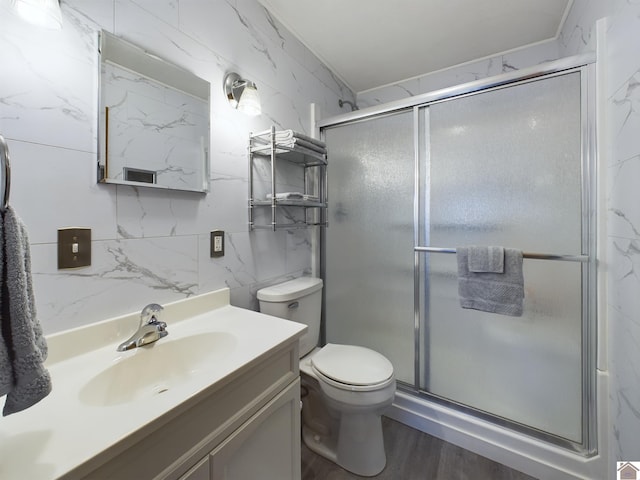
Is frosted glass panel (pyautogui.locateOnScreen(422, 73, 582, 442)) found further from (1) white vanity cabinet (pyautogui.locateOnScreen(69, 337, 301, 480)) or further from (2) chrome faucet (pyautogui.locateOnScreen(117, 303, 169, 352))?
(2) chrome faucet (pyautogui.locateOnScreen(117, 303, 169, 352))

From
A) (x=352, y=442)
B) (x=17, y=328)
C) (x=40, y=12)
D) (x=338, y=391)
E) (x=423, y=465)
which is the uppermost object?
(x=40, y=12)

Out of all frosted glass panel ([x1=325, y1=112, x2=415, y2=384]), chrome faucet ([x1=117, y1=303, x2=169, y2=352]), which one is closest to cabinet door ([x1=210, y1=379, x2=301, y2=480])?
chrome faucet ([x1=117, y1=303, x2=169, y2=352])

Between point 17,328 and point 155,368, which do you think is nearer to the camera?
point 17,328

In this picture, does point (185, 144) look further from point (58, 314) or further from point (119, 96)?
point (58, 314)

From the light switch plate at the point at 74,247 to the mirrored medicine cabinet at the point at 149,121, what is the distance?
0.18m

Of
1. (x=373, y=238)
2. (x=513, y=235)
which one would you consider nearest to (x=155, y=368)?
(x=373, y=238)

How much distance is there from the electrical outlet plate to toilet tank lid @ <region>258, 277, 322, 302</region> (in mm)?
293

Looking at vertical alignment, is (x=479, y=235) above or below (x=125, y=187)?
below

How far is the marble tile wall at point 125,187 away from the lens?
2.37 feet

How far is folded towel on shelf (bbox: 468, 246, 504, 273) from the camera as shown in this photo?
130cm

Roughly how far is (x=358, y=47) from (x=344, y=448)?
2361 millimetres

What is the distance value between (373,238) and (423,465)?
3.94 feet

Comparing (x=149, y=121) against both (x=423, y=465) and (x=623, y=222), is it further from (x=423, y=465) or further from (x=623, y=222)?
Answer: (x=423, y=465)

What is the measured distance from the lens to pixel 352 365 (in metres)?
1.33
